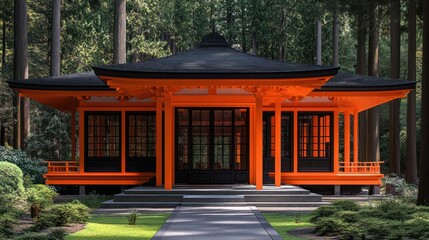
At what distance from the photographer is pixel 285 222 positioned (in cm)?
1850

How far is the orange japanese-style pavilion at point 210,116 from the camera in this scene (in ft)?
76.8

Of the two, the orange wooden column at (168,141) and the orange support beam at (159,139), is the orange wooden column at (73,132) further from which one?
the orange wooden column at (168,141)

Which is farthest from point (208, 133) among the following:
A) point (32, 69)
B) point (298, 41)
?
point (298, 41)

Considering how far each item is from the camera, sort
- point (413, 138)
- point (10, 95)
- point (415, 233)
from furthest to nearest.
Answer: point (10, 95) < point (413, 138) < point (415, 233)

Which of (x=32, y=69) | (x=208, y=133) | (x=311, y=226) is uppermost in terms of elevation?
(x=32, y=69)

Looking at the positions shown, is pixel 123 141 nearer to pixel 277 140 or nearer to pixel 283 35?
pixel 277 140

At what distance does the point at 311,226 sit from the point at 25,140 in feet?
71.8

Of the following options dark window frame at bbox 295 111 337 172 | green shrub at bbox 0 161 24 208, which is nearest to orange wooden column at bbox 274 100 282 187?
dark window frame at bbox 295 111 337 172

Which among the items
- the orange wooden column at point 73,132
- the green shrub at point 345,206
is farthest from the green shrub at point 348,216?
the orange wooden column at point 73,132

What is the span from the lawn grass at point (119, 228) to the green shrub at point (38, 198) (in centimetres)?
129

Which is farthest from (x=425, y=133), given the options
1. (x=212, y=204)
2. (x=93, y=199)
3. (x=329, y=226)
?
(x=93, y=199)

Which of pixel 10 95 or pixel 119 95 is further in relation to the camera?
pixel 10 95

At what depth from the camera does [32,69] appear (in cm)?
5416

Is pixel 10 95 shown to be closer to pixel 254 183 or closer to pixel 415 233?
pixel 254 183
